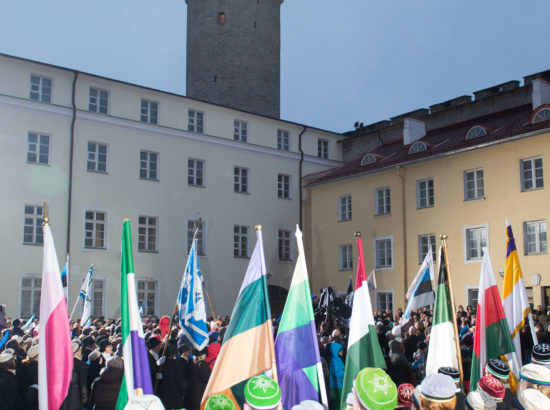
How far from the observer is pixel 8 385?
8555 millimetres

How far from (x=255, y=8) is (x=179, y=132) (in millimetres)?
15948

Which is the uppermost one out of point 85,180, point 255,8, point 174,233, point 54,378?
point 255,8

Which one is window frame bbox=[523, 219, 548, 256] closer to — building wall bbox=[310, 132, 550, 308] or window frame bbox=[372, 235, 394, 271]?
building wall bbox=[310, 132, 550, 308]

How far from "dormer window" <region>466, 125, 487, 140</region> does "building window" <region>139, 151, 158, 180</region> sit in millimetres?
14168

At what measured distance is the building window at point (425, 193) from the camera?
3125cm

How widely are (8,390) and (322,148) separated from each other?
3315cm

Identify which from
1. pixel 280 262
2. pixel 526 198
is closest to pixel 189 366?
pixel 526 198

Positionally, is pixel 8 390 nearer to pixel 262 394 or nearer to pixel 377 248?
pixel 262 394

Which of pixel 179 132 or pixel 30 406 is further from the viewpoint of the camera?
pixel 179 132

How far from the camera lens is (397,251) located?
3191 cm

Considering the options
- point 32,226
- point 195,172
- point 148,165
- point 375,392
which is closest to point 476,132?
point 195,172

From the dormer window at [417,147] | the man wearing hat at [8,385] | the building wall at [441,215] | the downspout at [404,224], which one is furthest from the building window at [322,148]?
the man wearing hat at [8,385]

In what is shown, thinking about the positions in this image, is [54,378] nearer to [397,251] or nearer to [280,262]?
[397,251]

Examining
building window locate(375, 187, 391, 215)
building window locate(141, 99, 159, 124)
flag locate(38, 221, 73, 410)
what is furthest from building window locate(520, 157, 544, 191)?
flag locate(38, 221, 73, 410)
